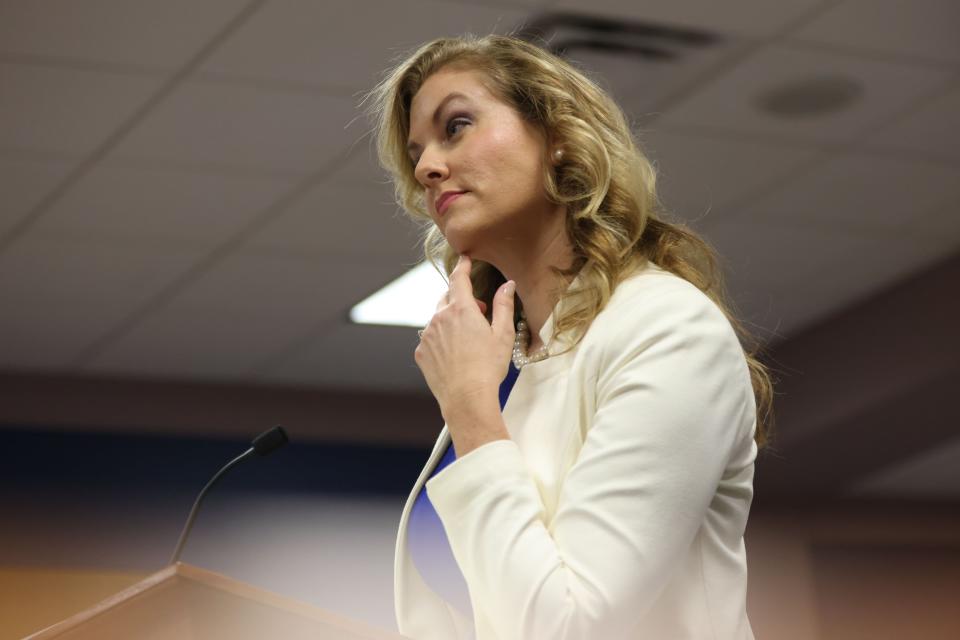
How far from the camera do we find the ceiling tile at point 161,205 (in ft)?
14.1

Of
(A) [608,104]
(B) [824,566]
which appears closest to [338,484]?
(B) [824,566]

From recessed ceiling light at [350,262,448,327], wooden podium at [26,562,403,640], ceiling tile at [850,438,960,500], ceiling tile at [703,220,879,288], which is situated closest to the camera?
wooden podium at [26,562,403,640]

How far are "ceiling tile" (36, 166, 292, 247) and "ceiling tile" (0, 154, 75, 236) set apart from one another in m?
0.07

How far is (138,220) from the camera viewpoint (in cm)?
456

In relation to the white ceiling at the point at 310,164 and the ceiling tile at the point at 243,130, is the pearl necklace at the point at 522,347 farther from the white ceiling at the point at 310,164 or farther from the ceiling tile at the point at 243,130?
the ceiling tile at the point at 243,130

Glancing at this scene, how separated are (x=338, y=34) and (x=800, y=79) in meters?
1.22

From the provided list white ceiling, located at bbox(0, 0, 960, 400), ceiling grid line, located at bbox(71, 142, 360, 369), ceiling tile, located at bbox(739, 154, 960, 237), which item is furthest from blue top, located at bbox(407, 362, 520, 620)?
ceiling tile, located at bbox(739, 154, 960, 237)

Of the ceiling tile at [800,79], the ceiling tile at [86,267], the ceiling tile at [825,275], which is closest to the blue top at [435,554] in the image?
the ceiling tile at [800,79]

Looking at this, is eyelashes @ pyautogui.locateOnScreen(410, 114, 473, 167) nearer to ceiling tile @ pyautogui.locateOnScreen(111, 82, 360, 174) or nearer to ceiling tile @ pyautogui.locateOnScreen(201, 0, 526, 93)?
ceiling tile @ pyautogui.locateOnScreen(201, 0, 526, 93)

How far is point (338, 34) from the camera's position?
351cm

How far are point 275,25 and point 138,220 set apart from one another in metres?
1.30

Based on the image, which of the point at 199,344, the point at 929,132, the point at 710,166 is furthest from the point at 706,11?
the point at 199,344

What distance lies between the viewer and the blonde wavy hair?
5.22 feet

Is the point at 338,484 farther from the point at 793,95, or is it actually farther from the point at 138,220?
the point at 793,95
